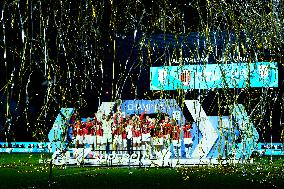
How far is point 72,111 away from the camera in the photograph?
1585cm

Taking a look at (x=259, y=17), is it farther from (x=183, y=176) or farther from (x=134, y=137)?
(x=134, y=137)

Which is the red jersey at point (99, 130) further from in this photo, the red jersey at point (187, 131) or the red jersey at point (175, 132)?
the red jersey at point (187, 131)

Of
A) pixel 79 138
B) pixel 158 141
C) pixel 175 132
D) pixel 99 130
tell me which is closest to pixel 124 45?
pixel 99 130

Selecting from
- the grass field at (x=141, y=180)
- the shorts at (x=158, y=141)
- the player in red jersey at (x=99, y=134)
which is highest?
the player in red jersey at (x=99, y=134)

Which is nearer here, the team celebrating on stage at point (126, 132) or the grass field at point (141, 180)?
the grass field at point (141, 180)

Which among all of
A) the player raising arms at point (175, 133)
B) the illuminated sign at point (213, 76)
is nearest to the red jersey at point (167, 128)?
the player raising arms at point (175, 133)

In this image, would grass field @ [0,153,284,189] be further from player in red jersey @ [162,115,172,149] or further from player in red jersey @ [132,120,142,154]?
player in red jersey @ [132,120,142,154]

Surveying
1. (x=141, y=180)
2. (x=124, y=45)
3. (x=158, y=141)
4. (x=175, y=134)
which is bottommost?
(x=141, y=180)

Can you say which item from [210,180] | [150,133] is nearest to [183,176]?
[210,180]

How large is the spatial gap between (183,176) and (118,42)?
871 cm

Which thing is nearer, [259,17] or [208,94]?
[259,17]

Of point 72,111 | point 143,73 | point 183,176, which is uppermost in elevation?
point 143,73

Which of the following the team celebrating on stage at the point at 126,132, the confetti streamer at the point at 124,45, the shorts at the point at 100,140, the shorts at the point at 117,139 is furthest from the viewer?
the shorts at the point at 100,140

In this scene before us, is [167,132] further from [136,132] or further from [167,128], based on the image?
[136,132]
